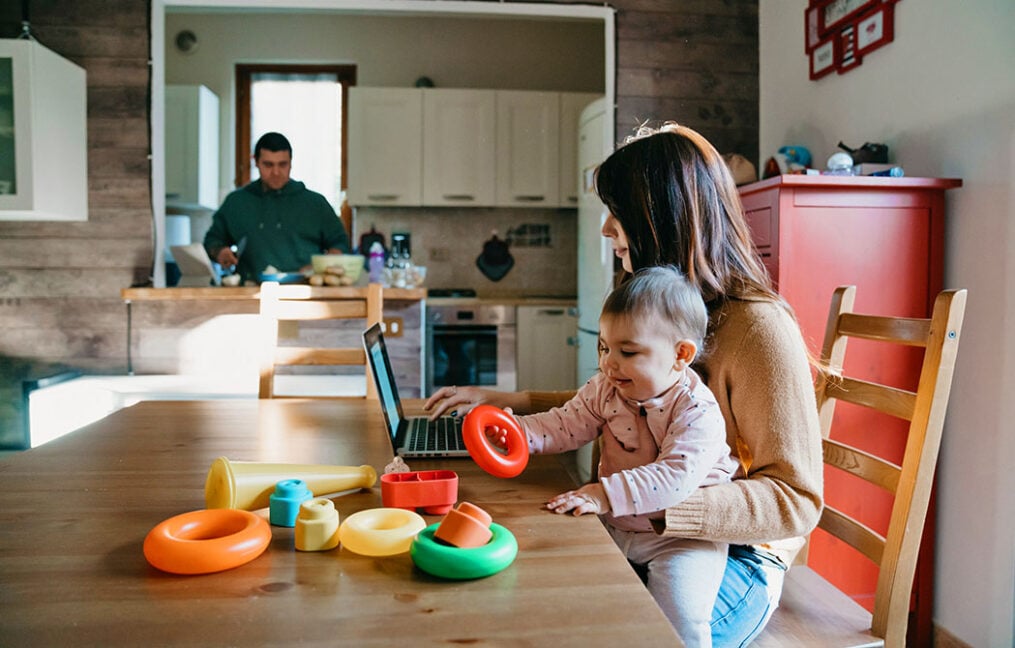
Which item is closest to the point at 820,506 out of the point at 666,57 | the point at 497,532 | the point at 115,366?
the point at 497,532

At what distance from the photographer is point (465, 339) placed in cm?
473

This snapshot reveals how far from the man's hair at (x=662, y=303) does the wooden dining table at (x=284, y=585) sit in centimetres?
29

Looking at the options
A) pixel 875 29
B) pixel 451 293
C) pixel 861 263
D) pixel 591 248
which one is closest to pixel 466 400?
pixel 861 263

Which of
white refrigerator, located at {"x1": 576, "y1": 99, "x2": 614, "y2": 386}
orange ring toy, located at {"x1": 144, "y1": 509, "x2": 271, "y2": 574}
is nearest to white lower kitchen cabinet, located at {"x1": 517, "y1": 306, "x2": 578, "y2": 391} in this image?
white refrigerator, located at {"x1": 576, "y1": 99, "x2": 614, "y2": 386}

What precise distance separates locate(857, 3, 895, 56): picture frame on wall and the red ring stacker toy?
2.05 m

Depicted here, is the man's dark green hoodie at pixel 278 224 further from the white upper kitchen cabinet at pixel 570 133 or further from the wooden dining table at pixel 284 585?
the wooden dining table at pixel 284 585

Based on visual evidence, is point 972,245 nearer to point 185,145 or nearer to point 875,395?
point 875,395

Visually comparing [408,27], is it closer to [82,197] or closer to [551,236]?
[551,236]

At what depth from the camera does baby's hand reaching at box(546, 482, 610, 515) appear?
3.43 feet

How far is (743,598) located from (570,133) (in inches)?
167

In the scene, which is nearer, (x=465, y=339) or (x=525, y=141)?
(x=465, y=339)

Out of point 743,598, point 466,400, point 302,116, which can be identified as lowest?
point 743,598

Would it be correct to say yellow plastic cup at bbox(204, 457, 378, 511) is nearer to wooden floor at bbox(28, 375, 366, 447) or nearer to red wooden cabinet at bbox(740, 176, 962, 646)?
red wooden cabinet at bbox(740, 176, 962, 646)

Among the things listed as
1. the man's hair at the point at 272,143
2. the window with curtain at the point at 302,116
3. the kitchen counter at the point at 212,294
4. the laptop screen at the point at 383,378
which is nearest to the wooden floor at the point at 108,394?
the kitchen counter at the point at 212,294
